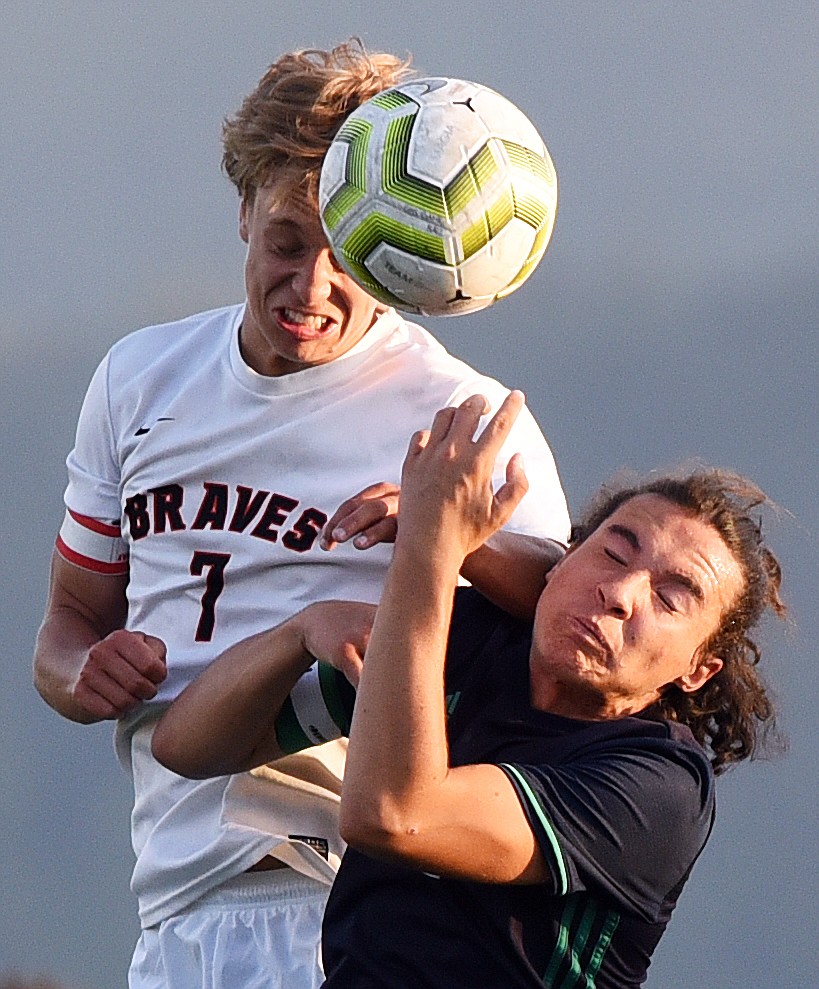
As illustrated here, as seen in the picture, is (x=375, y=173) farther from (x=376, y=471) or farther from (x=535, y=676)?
(x=535, y=676)

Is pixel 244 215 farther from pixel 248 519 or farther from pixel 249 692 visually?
pixel 249 692

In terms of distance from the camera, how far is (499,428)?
2.76m

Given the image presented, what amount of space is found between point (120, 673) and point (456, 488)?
976 millimetres

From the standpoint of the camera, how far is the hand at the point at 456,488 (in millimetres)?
2686

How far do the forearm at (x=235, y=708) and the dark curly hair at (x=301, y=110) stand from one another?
2.75ft

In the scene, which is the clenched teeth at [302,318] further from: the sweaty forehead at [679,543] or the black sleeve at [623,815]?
the black sleeve at [623,815]

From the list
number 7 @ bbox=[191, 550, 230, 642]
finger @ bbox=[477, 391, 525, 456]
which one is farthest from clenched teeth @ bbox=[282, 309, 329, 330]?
finger @ bbox=[477, 391, 525, 456]

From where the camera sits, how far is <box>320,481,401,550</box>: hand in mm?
3076

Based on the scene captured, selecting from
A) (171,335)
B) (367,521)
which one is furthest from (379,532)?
(171,335)

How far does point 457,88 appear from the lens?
3.32m

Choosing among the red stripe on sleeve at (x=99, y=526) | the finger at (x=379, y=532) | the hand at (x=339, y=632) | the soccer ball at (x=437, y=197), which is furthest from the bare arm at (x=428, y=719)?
the red stripe on sleeve at (x=99, y=526)

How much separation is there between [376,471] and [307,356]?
0.78 feet

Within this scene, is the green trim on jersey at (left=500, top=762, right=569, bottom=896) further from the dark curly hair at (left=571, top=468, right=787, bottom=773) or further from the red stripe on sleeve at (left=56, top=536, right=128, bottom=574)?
the red stripe on sleeve at (left=56, top=536, right=128, bottom=574)

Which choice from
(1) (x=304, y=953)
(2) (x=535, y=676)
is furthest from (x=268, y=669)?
(1) (x=304, y=953)
